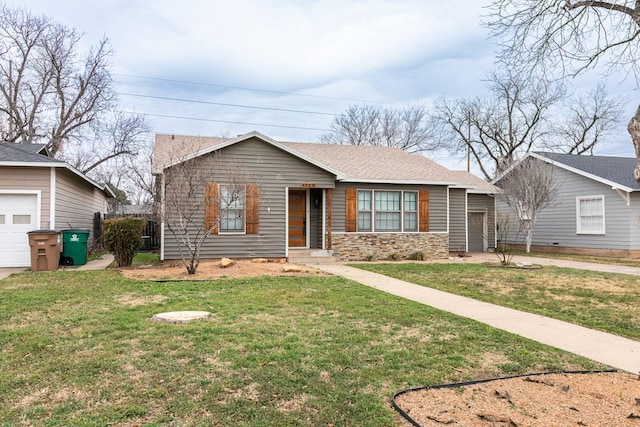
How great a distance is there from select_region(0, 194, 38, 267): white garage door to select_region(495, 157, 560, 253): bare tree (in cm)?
1841

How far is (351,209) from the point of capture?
15898 mm

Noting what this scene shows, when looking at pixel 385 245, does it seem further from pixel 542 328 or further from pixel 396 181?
pixel 542 328

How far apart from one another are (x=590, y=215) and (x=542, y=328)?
52.3 ft

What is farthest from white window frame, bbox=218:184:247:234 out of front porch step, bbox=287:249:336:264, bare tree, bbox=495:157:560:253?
bare tree, bbox=495:157:560:253

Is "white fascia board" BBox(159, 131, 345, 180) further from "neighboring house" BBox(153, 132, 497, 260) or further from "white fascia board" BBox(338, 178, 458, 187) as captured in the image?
"white fascia board" BBox(338, 178, 458, 187)

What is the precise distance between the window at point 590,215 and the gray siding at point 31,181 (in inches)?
807

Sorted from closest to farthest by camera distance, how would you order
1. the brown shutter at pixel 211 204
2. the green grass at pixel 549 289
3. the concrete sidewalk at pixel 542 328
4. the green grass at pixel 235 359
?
the green grass at pixel 235 359 → the concrete sidewalk at pixel 542 328 → the green grass at pixel 549 289 → the brown shutter at pixel 211 204

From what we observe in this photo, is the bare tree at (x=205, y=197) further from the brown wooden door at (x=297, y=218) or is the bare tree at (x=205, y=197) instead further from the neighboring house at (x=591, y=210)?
the neighboring house at (x=591, y=210)

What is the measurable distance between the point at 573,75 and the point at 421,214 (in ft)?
37.3

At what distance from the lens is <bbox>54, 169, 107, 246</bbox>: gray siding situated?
43.7ft

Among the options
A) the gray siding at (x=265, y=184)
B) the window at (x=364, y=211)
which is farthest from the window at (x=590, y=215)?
the gray siding at (x=265, y=184)

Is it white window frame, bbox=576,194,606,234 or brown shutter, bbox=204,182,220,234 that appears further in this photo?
white window frame, bbox=576,194,606,234

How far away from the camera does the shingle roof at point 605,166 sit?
18438 mm

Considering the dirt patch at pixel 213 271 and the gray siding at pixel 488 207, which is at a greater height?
the gray siding at pixel 488 207
